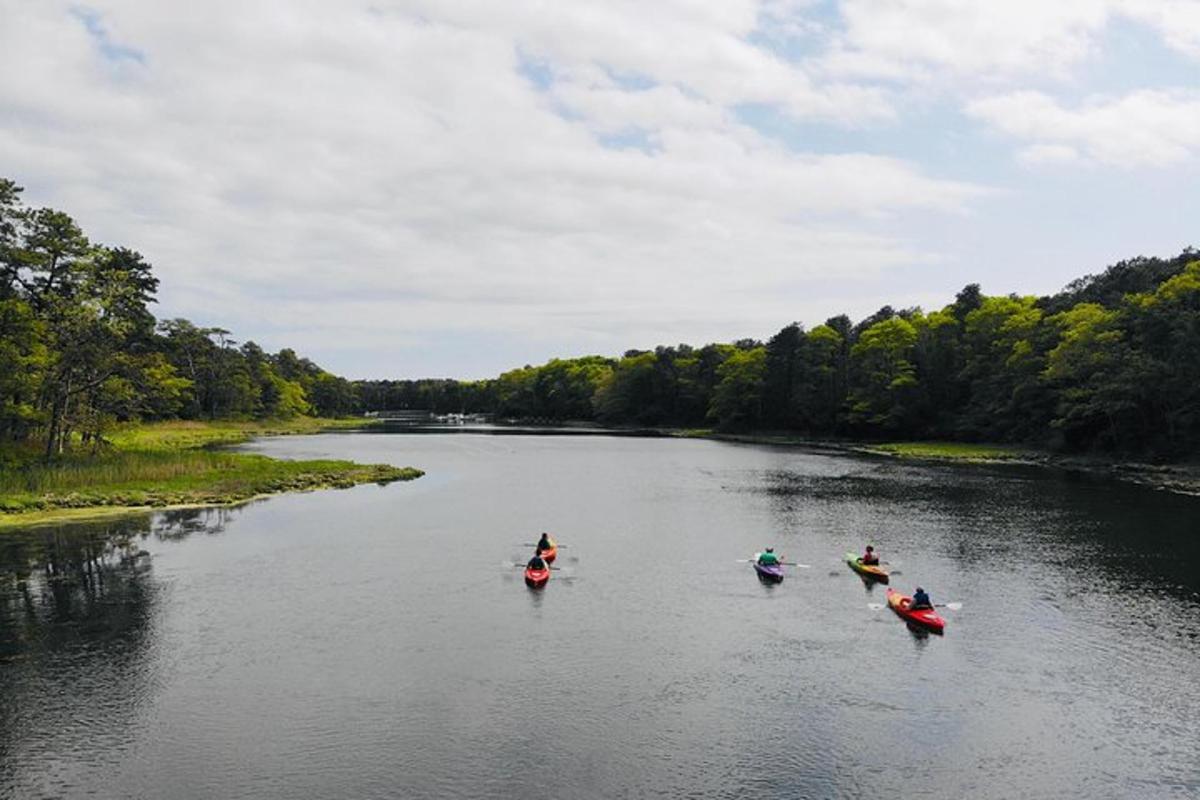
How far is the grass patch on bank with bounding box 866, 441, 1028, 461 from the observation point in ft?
322

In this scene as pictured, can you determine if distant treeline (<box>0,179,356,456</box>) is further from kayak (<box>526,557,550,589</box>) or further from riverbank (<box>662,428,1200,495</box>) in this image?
riverbank (<box>662,428,1200,495</box>)

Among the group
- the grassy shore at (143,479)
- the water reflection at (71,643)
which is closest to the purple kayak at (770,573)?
the water reflection at (71,643)

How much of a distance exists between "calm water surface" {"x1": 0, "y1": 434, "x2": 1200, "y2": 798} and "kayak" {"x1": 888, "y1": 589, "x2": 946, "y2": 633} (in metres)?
0.58

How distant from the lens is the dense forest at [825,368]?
58.2m

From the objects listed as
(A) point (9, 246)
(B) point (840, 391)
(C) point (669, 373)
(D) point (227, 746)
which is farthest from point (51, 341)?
(C) point (669, 373)

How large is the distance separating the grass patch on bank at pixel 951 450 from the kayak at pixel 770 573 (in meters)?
67.7

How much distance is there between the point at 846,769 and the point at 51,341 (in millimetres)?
59274

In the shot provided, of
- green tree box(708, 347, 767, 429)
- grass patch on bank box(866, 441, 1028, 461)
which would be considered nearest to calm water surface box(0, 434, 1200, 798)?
grass patch on bank box(866, 441, 1028, 461)

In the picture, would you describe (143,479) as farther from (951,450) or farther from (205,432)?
(951,450)

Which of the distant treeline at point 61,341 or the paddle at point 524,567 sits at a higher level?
the distant treeline at point 61,341

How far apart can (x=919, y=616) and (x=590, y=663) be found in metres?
12.4

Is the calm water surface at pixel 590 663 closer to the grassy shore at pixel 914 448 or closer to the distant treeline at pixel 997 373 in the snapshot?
the distant treeline at pixel 997 373

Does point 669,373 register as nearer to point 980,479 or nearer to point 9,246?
point 980,479

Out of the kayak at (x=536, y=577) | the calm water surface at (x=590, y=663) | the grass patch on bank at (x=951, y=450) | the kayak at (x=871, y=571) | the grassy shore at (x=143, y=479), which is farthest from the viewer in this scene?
the grass patch on bank at (x=951, y=450)
